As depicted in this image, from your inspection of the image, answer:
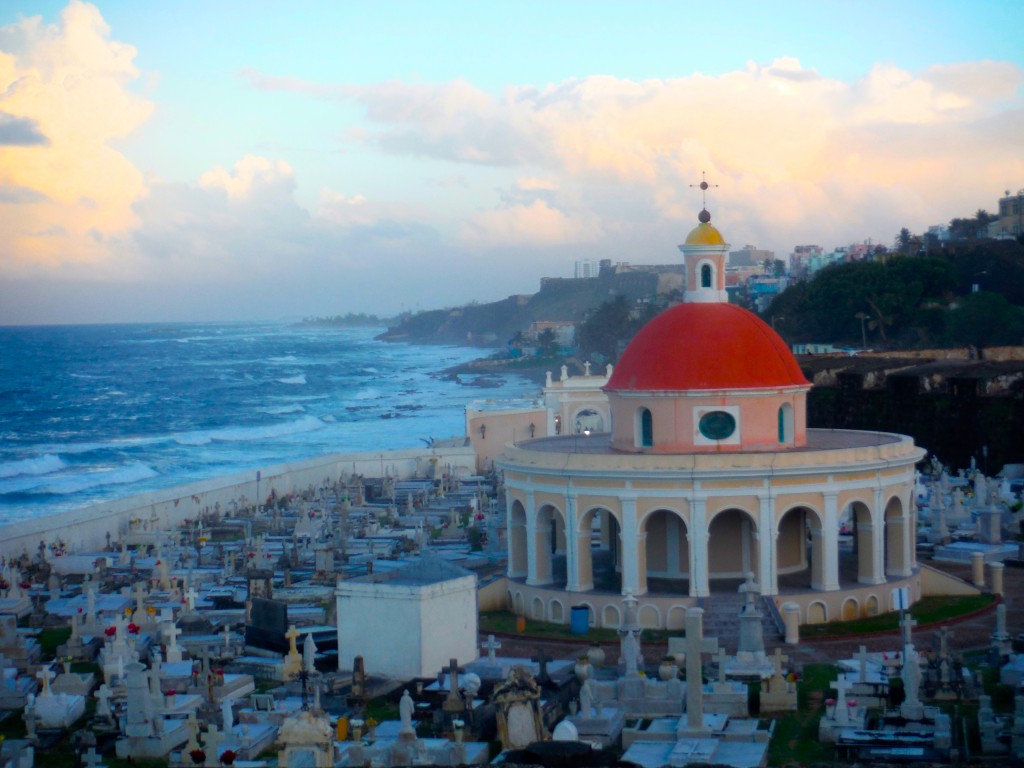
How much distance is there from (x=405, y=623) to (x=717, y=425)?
7090 millimetres

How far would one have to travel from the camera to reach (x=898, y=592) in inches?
893

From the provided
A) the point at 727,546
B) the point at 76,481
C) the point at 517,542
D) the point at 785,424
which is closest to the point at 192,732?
the point at 517,542

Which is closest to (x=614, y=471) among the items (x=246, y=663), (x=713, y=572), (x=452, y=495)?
(x=713, y=572)

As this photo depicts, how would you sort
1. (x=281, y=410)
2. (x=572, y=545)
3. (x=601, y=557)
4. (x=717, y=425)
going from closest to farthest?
(x=572, y=545) < (x=717, y=425) < (x=601, y=557) < (x=281, y=410)

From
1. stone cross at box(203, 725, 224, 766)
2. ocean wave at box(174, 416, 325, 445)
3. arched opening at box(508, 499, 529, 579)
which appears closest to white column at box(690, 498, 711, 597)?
arched opening at box(508, 499, 529, 579)

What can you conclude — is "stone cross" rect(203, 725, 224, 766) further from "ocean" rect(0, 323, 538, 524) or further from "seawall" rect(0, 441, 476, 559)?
"ocean" rect(0, 323, 538, 524)

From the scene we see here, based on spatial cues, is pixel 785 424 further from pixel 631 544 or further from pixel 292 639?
pixel 292 639

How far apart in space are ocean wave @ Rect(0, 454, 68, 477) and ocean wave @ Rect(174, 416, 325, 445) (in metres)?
9.71

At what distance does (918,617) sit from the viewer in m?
24.9

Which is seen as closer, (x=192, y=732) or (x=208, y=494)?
(x=192, y=732)

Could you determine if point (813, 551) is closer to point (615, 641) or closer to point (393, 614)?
point (615, 641)

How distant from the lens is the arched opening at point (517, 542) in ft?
88.8

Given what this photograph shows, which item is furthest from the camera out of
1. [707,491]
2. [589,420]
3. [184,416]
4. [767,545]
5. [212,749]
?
[184,416]

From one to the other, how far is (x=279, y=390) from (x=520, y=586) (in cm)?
10708
